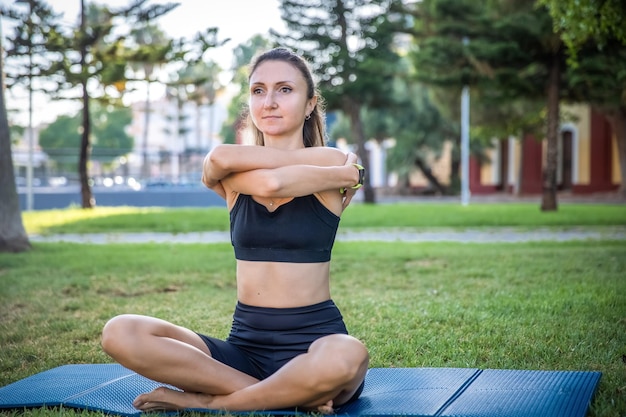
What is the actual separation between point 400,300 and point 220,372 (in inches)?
154

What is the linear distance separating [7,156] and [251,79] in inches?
323

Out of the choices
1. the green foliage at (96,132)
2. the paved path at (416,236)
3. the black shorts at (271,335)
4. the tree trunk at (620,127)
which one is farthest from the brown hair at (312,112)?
the green foliage at (96,132)

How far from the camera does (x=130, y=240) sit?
13656mm

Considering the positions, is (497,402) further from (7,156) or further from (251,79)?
(7,156)

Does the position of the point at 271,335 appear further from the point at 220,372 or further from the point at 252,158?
the point at 252,158

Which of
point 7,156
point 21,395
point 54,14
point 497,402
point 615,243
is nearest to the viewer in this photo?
point 497,402

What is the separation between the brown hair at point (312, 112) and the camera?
3426 mm

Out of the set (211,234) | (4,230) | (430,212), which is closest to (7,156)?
(4,230)

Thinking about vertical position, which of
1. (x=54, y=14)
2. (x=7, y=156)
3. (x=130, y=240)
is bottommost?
(x=130, y=240)

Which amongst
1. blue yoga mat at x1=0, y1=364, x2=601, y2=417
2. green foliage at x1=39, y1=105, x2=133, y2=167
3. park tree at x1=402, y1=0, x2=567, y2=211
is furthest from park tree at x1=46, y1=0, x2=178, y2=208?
green foliage at x1=39, y1=105, x2=133, y2=167

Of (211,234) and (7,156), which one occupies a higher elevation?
(7,156)

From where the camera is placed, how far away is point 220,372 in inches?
124

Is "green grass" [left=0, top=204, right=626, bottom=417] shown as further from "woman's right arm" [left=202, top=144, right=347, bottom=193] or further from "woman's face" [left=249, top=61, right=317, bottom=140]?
"woman's face" [left=249, top=61, right=317, bottom=140]

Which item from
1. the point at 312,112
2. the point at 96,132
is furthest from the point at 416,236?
the point at 96,132
